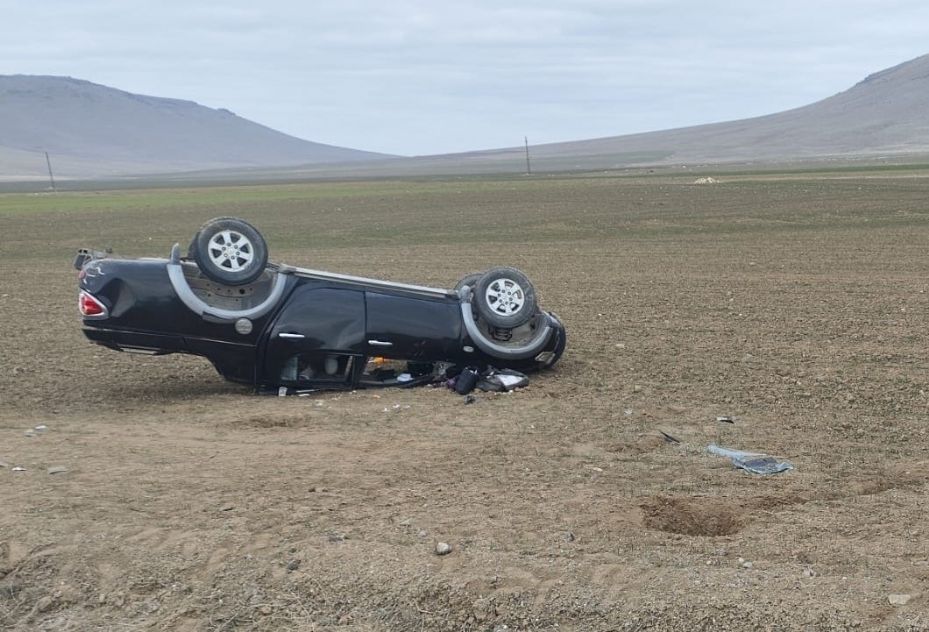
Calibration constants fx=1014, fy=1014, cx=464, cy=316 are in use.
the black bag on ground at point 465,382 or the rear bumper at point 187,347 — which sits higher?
the rear bumper at point 187,347

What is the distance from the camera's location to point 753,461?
283 inches

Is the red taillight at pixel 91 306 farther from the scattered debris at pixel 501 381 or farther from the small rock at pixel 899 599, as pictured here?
the small rock at pixel 899 599

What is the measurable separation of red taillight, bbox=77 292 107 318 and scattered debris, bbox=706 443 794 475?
533 cm

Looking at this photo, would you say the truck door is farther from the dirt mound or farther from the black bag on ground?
the dirt mound

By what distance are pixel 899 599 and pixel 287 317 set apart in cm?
583

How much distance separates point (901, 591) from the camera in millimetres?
5035

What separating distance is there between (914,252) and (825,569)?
648 inches

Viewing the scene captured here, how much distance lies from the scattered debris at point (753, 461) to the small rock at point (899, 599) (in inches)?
77.0

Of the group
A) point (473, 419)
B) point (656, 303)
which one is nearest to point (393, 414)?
point (473, 419)

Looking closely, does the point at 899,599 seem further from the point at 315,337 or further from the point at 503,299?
the point at 315,337

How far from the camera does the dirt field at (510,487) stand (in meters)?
5.09

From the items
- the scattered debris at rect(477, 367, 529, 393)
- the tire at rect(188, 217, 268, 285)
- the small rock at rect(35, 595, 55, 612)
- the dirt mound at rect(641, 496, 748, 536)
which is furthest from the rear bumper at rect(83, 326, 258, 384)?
the dirt mound at rect(641, 496, 748, 536)

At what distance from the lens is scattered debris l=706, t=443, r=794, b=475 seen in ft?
22.9

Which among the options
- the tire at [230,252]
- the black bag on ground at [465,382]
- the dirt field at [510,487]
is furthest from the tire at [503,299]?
the tire at [230,252]
